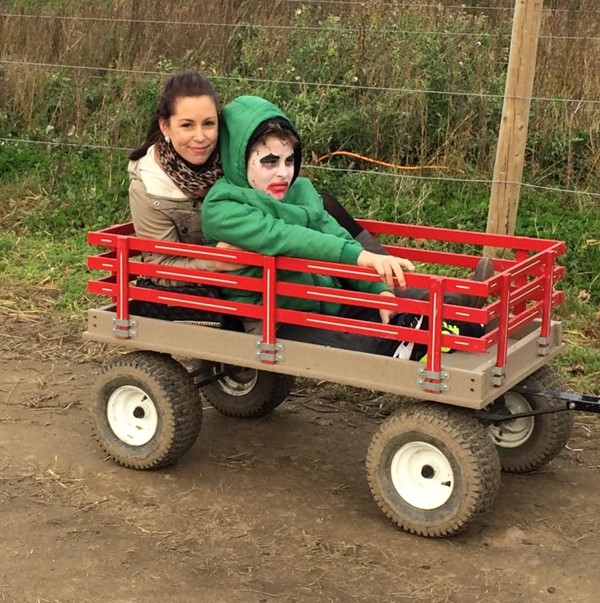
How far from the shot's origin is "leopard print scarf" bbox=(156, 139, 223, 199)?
452 cm

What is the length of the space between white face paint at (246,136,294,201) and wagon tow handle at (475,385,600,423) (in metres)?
1.18

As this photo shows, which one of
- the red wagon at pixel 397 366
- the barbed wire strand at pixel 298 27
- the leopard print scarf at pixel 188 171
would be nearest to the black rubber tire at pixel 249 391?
the red wagon at pixel 397 366

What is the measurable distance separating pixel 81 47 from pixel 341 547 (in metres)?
6.56

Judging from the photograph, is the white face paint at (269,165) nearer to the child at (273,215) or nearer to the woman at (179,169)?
the child at (273,215)

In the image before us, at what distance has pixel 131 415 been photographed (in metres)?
4.69

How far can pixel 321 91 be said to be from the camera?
824 cm

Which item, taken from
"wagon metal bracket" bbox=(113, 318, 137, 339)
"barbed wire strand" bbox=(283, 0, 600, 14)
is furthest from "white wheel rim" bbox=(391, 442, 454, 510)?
"barbed wire strand" bbox=(283, 0, 600, 14)

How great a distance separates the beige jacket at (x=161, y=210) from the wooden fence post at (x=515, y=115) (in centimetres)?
250

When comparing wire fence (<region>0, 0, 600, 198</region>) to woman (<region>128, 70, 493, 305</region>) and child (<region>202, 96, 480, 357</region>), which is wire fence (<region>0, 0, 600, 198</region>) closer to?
child (<region>202, 96, 480, 357</region>)

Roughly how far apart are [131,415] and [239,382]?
29.4 inches

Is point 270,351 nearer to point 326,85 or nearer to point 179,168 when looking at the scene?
point 179,168

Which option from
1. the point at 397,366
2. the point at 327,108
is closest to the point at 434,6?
the point at 327,108

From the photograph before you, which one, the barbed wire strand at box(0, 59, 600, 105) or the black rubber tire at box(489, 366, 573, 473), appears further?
the barbed wire strand at box(0, 59, 600, 105)

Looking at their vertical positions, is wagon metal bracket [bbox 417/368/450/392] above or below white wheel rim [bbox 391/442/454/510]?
above
